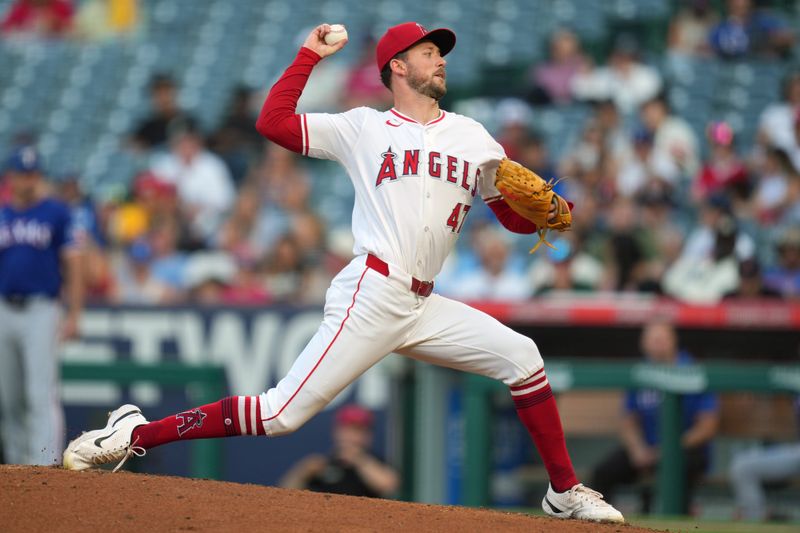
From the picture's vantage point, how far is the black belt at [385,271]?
15.1ft

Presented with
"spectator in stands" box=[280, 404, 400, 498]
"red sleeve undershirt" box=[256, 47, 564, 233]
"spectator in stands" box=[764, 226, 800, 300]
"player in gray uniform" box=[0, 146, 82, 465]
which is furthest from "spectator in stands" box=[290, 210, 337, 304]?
"red sleeve undershirt" box=[256, 47, 564, 233]

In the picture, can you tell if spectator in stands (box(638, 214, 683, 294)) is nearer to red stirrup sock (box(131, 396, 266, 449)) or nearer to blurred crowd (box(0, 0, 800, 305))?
blurred crowd (box(0, 0, 800, 305))

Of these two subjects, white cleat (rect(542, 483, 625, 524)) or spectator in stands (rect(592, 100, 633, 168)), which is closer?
white cleat (rect(542, 483, 625, 524))

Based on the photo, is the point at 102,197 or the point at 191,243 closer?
the point at 191,243

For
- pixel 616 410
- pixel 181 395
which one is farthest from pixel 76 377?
pixel 616 410

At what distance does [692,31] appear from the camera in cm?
1147

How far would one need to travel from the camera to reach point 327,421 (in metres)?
8.52

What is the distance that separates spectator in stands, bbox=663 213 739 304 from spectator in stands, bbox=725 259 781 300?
0.11 m

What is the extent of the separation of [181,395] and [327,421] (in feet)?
3.53

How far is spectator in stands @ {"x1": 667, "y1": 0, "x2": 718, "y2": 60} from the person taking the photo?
11.4m

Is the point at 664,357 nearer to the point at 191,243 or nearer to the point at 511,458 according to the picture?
the point at 511,458

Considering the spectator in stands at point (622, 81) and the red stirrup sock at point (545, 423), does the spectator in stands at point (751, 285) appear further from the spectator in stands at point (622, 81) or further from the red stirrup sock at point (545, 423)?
the red stirrup sock at point (545, 423)

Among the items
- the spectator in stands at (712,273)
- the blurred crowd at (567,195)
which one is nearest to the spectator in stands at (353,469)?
the blurred crowd at (567,195)

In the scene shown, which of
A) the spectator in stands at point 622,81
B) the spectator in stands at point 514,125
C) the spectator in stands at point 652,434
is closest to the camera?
the spectator in stands at point 652,434
